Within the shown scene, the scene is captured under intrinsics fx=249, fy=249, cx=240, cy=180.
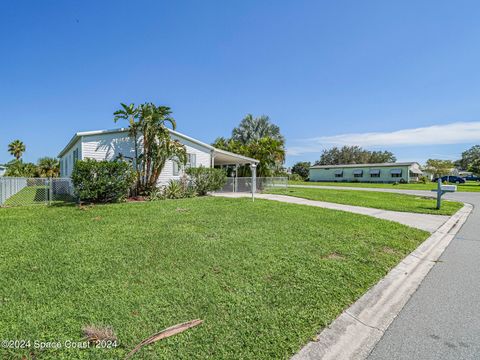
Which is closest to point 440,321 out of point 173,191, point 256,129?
point 173,191

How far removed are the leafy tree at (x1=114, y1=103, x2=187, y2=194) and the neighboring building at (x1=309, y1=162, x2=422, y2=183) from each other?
44.5 metres

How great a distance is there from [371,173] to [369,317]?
51.4m

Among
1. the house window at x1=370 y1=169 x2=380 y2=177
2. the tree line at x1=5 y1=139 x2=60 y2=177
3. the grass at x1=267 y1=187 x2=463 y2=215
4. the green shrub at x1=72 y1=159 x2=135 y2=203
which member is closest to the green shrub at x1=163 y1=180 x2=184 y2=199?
the green shrub at x1=72 y1=159 x2=135 y2=203

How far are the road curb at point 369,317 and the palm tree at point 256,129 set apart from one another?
2933cm

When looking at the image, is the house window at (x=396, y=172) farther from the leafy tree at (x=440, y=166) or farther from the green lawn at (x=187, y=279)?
the green lawn at (x=187, y=279)

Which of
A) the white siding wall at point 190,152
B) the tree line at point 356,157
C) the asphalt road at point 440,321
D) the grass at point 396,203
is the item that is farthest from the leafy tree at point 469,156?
the asphalt road at point 440,321

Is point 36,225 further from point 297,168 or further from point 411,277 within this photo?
point 297,168

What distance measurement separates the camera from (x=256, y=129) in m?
33.5

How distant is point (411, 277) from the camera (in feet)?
13.5

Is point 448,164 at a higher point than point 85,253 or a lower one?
higher

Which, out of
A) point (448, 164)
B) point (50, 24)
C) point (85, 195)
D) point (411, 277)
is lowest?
point (411, 277)

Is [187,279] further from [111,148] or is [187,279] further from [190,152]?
[190,152]

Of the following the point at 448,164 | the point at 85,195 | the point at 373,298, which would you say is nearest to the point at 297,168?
the point at 448,164

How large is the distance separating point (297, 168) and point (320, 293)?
61.9m
